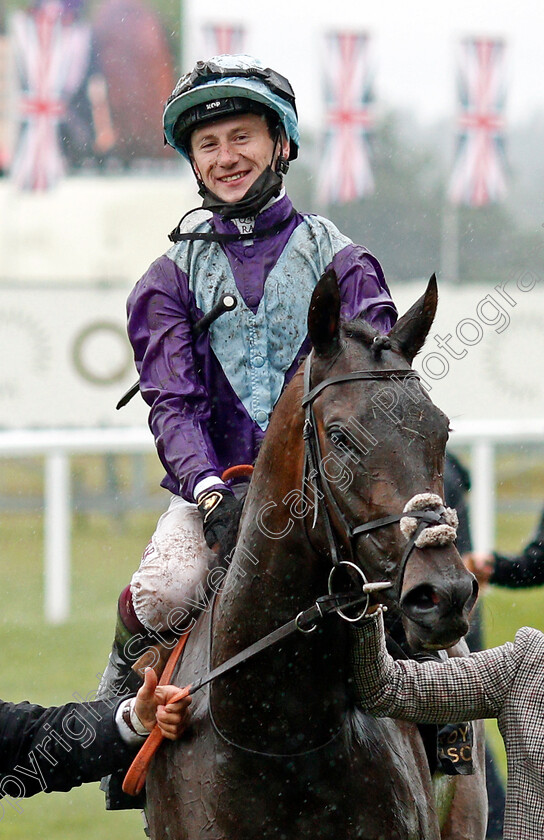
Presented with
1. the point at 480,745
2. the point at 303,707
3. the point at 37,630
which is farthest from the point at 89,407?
the point at 303,707

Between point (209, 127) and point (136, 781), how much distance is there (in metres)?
1.86

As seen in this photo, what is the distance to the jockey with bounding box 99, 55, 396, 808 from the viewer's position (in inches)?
137

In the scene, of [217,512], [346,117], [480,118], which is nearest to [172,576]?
[217,512]

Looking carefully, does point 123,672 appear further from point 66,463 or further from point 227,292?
point 66,463

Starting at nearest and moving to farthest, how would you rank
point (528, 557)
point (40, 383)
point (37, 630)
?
point (528, 557)
point (37, 630)
point (40, 383)

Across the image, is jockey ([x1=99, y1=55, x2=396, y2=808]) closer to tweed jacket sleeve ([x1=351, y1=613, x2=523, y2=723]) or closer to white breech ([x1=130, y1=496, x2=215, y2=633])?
white breech ([x1=130, y1=496, x2=215, y2=633])

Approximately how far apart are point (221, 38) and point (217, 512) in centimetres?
1120

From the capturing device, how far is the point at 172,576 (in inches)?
132

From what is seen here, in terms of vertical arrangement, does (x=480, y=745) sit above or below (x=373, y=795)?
below

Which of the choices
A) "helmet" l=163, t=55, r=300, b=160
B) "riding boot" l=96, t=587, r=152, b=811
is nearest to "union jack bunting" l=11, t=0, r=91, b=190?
"helmet" l=163, t=55, r=300, b=160

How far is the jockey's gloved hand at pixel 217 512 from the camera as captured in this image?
323 centimetres

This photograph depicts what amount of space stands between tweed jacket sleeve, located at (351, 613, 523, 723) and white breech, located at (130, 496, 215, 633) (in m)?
0.53

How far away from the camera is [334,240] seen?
3654 mm

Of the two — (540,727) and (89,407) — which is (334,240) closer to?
(540,727)
